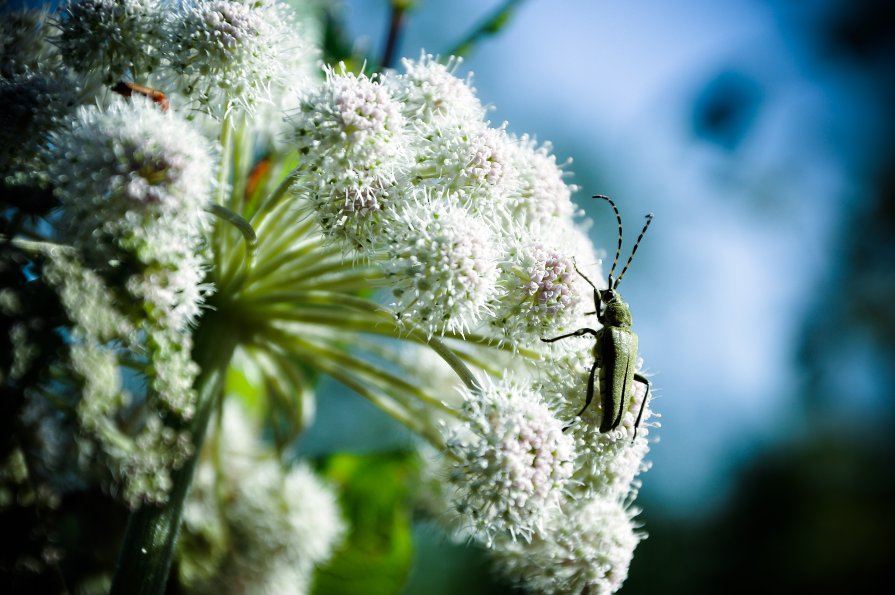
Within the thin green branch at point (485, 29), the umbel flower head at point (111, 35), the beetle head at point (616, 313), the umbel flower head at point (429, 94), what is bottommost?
the beetle head at point (616, 313)

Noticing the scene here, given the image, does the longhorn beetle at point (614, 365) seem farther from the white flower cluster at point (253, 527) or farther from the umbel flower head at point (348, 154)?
the white flower cluster at point (253, 527)

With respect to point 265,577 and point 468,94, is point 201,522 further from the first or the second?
point 468,94

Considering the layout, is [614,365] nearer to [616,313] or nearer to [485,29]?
[616,313]

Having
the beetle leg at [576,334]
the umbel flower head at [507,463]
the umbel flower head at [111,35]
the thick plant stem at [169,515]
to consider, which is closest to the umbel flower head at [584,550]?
the umbel flower head at [507,463]

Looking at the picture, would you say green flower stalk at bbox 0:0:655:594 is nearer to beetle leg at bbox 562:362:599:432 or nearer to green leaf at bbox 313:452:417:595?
beetle leg at bbox 562:362:599:432

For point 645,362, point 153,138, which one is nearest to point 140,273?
point 153,138

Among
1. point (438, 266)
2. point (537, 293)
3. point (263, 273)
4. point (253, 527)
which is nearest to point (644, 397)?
point (537, 293)
